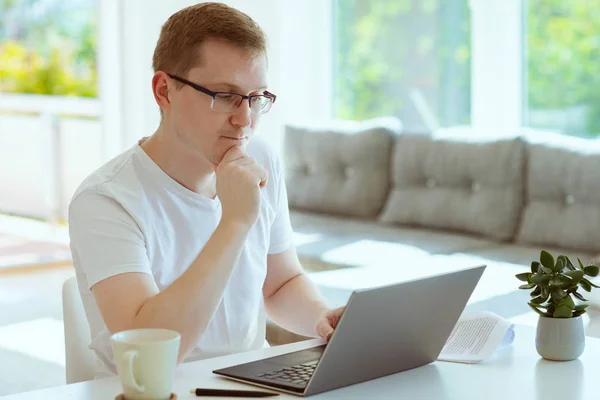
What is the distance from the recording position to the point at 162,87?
1.70m

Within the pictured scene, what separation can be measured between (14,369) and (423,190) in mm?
1930

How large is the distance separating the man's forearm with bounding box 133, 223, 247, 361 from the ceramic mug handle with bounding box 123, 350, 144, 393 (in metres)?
0.31

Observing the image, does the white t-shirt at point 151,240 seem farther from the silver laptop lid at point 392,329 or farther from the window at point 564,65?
the window at point 564,65

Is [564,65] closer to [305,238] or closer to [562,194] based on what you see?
[562,194]

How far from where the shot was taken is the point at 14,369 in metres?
3.48

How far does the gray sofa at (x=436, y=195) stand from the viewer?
11.8ft

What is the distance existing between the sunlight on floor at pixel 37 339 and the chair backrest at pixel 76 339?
1.90 metres

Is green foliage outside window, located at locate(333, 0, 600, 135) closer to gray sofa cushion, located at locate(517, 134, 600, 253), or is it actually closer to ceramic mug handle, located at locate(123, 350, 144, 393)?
gray sofa cushion, located at locate(517, 134, 600, 253)

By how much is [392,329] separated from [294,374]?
16 centimetres

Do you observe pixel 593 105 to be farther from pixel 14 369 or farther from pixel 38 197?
pixel 38 197

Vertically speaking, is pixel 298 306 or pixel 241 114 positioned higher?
pixel 241 114

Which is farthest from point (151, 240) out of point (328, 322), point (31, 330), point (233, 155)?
point (31, 330)

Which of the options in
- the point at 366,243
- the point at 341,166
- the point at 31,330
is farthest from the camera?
the point at 341,166

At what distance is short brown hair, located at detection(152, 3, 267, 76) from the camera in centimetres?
164
